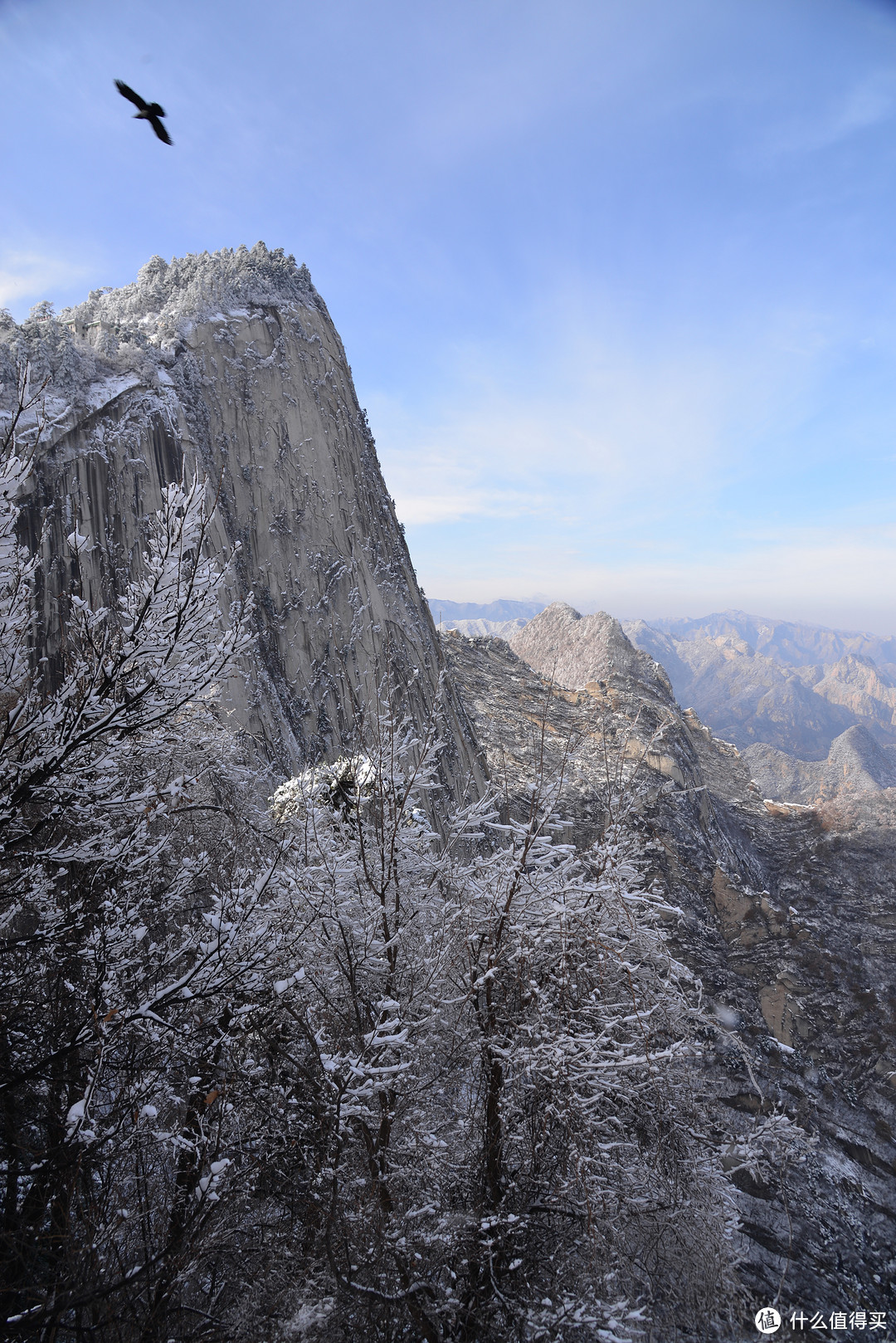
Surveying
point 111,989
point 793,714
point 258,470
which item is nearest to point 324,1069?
point 111,989

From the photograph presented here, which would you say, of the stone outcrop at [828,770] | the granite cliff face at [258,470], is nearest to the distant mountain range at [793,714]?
the stone outcrop at [828,770]

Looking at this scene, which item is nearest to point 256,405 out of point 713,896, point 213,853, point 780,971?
point 213,853

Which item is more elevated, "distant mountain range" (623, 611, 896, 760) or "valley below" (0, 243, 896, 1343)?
"valley below" (0, 243, 896, 1343)

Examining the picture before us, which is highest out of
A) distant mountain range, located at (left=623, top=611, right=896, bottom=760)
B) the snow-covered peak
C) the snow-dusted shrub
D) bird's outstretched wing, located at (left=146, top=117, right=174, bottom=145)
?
the snow-covered peak


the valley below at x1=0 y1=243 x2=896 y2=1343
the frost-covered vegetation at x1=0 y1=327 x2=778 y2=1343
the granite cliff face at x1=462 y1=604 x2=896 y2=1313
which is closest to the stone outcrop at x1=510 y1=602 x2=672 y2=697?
the granite cliff face at x1=462 y1=604 x2=896 y2=1313

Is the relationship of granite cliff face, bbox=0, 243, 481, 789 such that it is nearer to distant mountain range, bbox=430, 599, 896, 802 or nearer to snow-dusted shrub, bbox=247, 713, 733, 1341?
snow-dusted shrub, bbox=247, 713, 733, 1341

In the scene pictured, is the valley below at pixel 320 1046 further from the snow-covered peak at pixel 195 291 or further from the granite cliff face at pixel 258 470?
the snow-covered peak at pixel 195 291

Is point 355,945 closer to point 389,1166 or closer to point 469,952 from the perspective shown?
point 469,952
